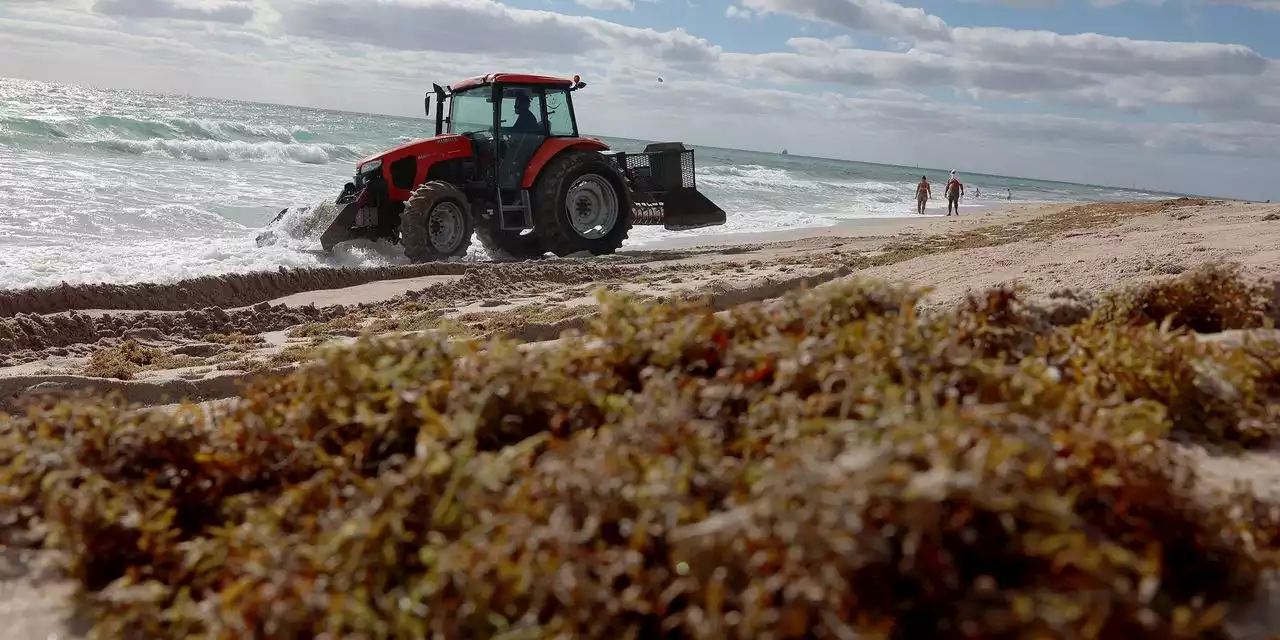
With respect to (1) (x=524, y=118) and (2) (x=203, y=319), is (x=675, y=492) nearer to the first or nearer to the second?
(2) (x=203, y=319)

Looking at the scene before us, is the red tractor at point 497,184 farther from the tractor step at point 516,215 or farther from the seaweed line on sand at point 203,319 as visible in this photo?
the seaweed line on sand at point 203,319

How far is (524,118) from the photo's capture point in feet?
41.3

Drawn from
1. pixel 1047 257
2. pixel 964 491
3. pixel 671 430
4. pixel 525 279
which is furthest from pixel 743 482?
pixel 525 279

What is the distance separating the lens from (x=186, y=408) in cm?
207

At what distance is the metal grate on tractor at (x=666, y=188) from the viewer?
1426cm

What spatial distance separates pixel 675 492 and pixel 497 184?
11.2 m

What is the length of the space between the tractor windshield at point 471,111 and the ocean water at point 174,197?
2.22ft

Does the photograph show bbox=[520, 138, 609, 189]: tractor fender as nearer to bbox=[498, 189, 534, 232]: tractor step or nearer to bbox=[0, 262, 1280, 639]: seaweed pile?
bbox=[498, 189, 534, 232]: tractor step

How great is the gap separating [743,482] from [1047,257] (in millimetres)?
7131

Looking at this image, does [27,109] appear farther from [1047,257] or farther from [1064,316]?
[1064,316]

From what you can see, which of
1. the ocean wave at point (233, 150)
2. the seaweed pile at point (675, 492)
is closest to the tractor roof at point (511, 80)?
the seaweed pile at point (675, 492)

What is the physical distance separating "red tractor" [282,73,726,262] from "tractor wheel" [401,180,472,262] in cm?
1

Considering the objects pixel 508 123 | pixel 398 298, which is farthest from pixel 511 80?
pixel 398 298

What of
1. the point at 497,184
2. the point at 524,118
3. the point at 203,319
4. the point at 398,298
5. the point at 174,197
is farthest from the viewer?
the point at 174,197
